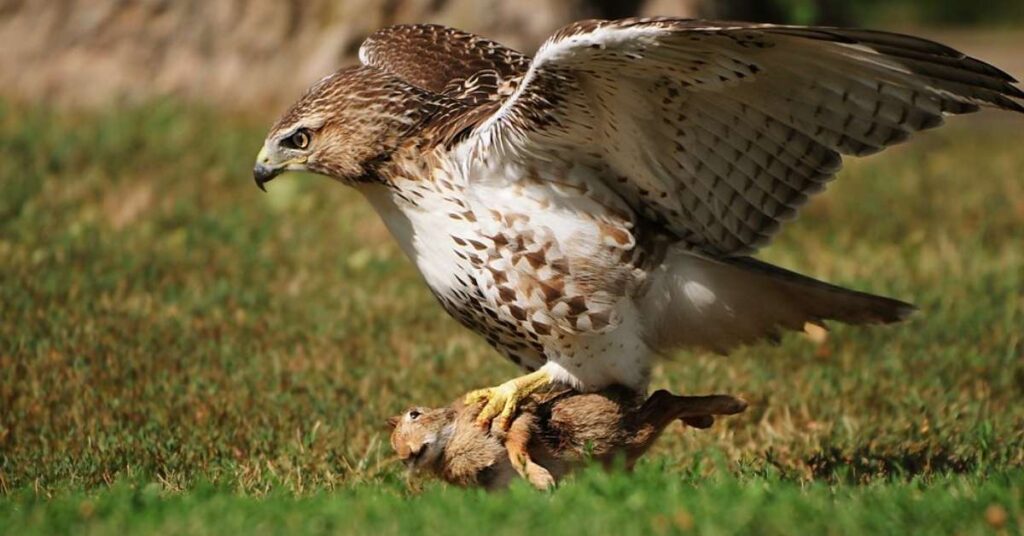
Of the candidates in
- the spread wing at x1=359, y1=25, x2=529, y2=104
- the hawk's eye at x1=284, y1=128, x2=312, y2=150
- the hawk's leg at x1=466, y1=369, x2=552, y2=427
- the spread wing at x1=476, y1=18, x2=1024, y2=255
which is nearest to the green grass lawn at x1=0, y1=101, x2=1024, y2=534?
the hawk's leg at x1=466, y1=369, x2=552, y2=427

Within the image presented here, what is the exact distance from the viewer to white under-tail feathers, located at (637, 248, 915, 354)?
5.13 m

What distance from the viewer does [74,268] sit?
24.5ft

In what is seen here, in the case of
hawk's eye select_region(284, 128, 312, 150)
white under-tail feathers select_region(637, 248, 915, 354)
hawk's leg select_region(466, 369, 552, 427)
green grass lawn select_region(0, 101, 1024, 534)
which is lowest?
green grass lawn select_region(0, 101, 1024, 534)

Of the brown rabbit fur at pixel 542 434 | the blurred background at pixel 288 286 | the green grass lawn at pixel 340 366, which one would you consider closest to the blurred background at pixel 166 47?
the blurred background at pixel 288 286

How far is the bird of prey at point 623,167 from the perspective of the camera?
14.8ft

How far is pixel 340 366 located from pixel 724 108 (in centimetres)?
232

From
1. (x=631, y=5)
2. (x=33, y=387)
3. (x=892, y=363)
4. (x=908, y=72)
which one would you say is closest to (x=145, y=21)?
(x=631, y=5)

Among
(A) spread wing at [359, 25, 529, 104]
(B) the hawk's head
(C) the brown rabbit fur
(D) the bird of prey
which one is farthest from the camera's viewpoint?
(A) spread wing at [359, 25, 529, 104]

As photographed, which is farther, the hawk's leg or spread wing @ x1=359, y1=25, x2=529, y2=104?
spread wing @ x1=359, y1=25, x2=529, y2=104

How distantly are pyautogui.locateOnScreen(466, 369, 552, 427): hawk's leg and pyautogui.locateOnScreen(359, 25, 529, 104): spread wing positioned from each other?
108 cm

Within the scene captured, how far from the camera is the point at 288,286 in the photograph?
755 centimetres

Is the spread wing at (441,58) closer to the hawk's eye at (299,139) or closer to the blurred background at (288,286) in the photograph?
the hawk's eye at (299,139)

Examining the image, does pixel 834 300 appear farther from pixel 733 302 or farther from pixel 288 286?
pixel 288 286

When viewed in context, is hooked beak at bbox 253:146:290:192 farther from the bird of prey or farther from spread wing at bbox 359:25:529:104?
spread wing at bbox 359:25:529:104
